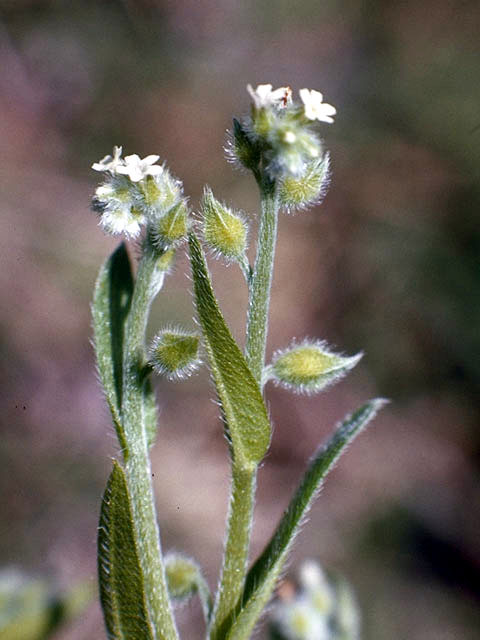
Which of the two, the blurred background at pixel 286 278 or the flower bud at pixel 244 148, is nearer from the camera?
the flower bud at pixel 244 148

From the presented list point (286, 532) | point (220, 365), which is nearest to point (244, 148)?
point (220, 365)

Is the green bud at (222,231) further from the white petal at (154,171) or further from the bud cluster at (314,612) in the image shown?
the bud cluster at (314,612)

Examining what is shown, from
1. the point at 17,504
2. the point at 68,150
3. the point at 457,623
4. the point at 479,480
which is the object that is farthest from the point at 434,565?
the point at 68,150

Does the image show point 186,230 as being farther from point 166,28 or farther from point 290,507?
point 166,28

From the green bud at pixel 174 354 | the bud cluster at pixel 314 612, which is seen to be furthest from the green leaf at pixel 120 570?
the bud cluster at pixel 314 612

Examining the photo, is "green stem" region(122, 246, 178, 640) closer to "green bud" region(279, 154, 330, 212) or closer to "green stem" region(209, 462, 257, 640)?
"green stem" region(209, 462, 257, 640)

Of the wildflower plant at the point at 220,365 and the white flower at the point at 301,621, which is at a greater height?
the wildflower plant at the point at 220,365

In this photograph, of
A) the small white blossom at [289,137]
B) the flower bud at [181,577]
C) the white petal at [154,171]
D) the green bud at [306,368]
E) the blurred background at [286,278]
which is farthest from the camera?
the blurred background at [286,278]

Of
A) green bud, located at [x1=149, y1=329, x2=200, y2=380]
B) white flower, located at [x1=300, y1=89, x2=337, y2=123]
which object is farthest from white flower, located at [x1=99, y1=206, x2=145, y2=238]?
white flower, located at [x1=300, y1=89, x2=337, y2=123]
